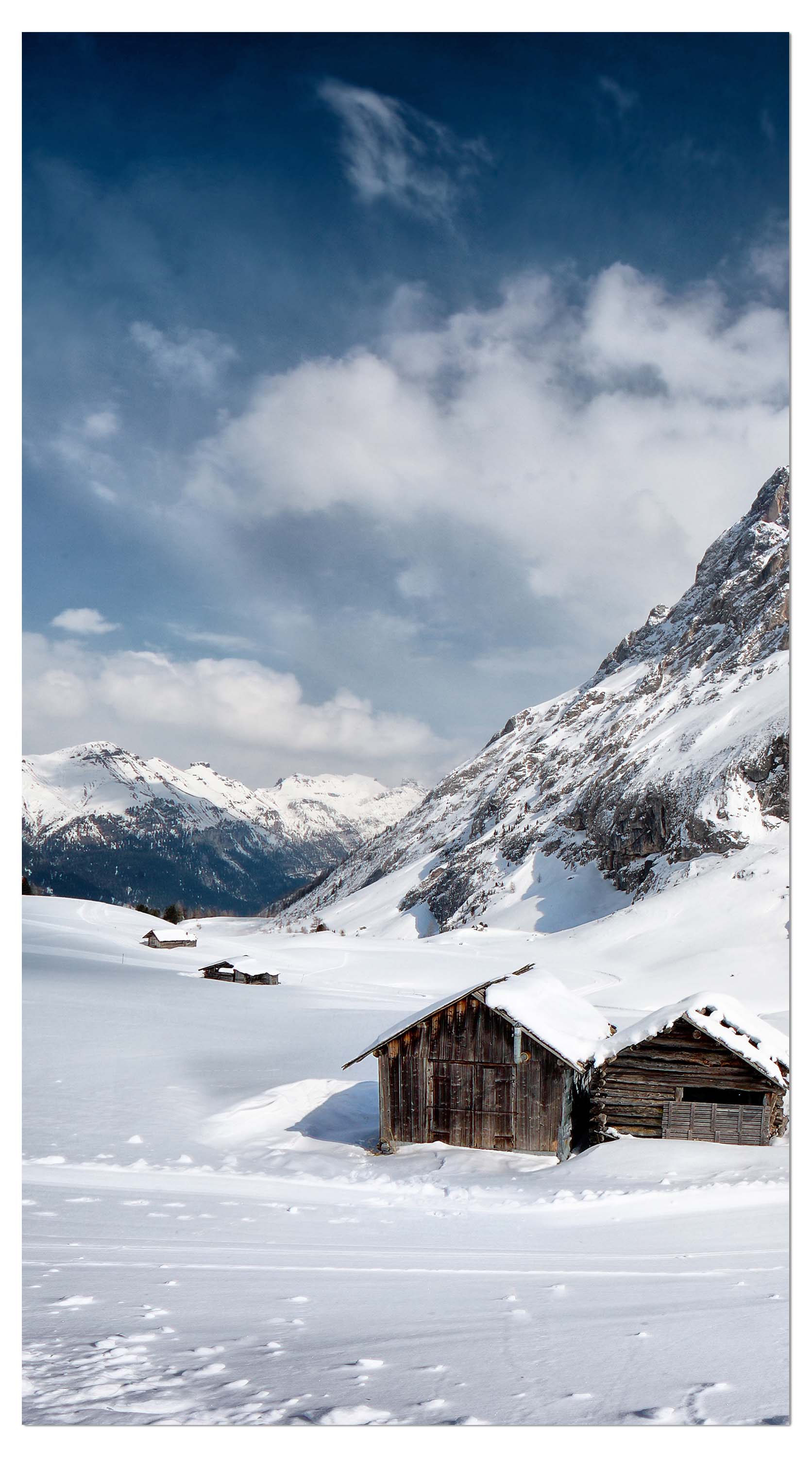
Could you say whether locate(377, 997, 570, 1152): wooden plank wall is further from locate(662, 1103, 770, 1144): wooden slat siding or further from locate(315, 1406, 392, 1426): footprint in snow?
locate(315, 1406, 392, 1426): footprint in snow

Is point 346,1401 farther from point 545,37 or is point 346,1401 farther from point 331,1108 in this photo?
point 331,1108

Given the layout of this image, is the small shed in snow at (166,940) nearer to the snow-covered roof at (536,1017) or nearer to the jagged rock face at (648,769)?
the jagged rock face at (648,769)

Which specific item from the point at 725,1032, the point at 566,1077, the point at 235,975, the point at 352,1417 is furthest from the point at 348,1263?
the point at 235,975

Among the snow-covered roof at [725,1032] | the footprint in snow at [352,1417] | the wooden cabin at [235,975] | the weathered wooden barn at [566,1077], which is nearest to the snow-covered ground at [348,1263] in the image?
the footprint in snow at [352,1417]

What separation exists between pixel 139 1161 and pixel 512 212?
58.4ft

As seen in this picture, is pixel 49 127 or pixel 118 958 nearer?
pixel 49 127

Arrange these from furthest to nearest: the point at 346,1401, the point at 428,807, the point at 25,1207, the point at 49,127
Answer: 1. the point at 428,807
2. the point at 25,1207
3. the point at 49,127
4. the point at 346,1401

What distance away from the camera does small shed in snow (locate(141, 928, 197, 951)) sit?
6962 centimetres

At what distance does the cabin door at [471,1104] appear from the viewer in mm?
18516

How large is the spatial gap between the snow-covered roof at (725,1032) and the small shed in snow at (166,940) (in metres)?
56.5

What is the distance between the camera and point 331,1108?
23172 millimetres

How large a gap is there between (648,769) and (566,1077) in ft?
323

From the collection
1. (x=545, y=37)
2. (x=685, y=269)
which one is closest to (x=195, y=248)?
(x=545, y=37)

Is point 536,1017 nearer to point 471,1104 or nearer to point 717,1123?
point 471,1104
